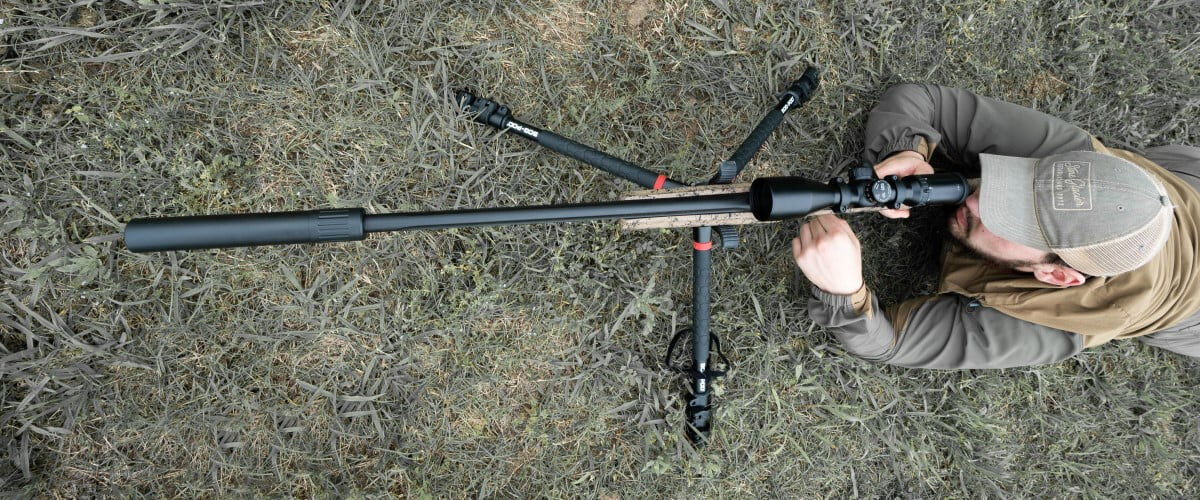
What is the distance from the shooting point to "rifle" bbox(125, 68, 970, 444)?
1.55m

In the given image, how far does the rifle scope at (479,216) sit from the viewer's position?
5.03 feet

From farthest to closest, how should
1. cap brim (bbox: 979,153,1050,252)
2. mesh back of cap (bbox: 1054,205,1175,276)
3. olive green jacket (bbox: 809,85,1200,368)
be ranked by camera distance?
olive green jacket (bbox: 809,85,1200,368) < cap brim (bbox: 979,153,1050,252) < mesh back of cap (bbox: 1054,205,1175,276)

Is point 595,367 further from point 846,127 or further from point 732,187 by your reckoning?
point 846,127

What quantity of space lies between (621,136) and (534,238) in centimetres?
73

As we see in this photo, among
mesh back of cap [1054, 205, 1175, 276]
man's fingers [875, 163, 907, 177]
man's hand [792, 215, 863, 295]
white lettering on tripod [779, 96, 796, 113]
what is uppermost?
mesh back of cap [1054, 205, 1175, 276]

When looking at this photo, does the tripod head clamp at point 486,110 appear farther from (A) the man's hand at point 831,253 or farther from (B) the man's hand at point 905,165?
(B) the man's hand at point 905,165

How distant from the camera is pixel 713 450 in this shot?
322 cm

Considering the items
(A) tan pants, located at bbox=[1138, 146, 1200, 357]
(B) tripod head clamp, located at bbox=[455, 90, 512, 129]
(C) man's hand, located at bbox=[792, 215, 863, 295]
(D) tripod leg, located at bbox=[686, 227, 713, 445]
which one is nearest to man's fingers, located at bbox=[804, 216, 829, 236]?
(C) man's hand, located at bbox=[792, 215, 863, 295]

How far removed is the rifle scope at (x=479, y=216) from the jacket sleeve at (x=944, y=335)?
0.85m

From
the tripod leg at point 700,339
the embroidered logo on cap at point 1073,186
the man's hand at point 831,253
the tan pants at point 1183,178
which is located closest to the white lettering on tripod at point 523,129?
the tripod leg at point 700,339

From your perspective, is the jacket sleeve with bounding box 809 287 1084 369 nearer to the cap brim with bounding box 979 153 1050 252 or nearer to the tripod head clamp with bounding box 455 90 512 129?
the cap brim with bounding box 979 153 1050 252

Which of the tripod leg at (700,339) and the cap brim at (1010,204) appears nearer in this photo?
the cap brim at (1010,204)

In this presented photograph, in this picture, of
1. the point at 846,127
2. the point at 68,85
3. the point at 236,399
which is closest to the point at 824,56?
the point at 846,127

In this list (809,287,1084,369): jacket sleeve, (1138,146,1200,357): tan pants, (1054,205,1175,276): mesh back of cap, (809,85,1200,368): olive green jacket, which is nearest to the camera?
(1054,205,1175,276): mesh back of cap
